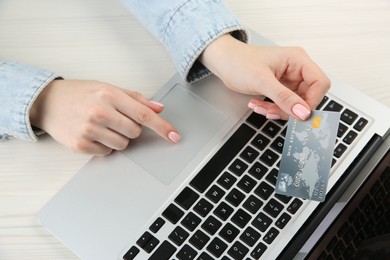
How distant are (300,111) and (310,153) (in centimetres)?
6

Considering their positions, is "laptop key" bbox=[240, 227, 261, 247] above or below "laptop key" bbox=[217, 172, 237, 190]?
below

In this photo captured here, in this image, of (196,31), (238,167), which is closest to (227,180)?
(238,167)

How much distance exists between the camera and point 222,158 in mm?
739

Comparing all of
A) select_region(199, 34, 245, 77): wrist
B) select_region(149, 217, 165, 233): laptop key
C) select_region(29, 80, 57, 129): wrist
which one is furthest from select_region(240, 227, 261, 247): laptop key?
select_region(29, 80, 57, 129): wrist

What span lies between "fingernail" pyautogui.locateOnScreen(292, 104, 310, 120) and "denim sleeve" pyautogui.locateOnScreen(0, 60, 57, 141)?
0.35 metres

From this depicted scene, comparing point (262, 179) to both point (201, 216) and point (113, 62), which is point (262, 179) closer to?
Result: point (201, 216)

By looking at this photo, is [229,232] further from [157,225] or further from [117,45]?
[117,45]

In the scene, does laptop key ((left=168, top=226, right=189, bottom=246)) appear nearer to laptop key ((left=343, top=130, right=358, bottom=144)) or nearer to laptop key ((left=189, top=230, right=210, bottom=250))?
laptop key ((left=189, top=230, right=210, bottom=250))

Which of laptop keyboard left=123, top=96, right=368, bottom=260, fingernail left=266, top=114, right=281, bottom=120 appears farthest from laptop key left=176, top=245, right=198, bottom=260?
fingernail left=266, top=114, right=281, bottom=120

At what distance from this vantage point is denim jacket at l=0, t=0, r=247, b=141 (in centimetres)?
77

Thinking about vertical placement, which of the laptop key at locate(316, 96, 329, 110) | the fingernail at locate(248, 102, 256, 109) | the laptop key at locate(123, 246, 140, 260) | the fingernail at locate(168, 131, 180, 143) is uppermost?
the laptop key at locate(316, 96, 329, 110)

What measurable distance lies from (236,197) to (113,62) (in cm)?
30

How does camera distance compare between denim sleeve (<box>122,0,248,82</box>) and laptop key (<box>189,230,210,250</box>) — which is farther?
denim sleeve (<box>122,0,248,82</box>)

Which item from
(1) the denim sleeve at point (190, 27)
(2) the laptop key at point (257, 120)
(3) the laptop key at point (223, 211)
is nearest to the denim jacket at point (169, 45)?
(1) the denim sleeve at point (190, 27)
